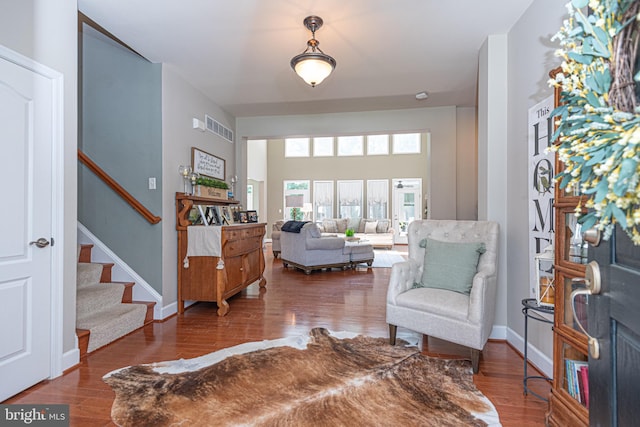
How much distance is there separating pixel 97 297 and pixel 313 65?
2.89 meters

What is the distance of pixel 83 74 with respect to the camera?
357 cm

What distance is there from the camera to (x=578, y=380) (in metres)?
1.46

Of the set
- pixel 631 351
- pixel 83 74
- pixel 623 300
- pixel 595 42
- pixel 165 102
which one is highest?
pixel 83 74

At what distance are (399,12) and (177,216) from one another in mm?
2980

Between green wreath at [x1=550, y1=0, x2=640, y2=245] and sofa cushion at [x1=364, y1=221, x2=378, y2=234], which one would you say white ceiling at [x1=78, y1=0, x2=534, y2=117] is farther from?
sofa cushion at [x1=364, y1=221, x2=378, y2=234]

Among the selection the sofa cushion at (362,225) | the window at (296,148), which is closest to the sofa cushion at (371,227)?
the sofa cushion at (362,225)

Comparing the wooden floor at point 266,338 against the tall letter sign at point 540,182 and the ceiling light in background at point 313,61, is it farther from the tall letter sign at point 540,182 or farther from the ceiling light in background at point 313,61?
the ceiling light in background at point 313,61

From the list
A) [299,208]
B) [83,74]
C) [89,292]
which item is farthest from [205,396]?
[299,208]

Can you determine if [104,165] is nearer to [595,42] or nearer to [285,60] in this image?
[285,60]

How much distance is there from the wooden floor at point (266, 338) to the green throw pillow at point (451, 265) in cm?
53

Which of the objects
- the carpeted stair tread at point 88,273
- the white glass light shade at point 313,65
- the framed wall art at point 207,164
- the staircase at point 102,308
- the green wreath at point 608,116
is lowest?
the staircase at point 102,308

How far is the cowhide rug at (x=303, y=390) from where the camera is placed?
5.53 ft

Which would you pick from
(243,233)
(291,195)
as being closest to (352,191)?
(291,195)

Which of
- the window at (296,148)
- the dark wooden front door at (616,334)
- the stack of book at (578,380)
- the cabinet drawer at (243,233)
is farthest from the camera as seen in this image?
the window at (296,148)
